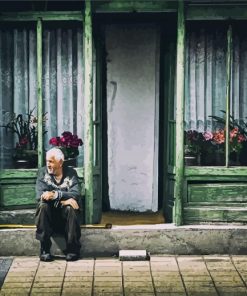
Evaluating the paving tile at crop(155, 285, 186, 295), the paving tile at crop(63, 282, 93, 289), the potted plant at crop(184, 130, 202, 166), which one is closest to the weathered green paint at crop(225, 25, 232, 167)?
the potted plant at crop(184, 130, 202, 166)

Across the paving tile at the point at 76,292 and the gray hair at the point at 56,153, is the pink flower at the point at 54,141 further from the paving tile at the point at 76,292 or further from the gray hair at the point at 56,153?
the paving tile at the point at 76,292

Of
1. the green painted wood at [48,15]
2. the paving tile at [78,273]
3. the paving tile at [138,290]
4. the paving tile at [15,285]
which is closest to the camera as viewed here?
the paving tile at [138,290]

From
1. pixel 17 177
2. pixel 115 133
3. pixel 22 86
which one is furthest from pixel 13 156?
pixel 115 133

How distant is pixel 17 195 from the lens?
9336 mm

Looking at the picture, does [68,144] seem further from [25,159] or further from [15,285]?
[15,285]

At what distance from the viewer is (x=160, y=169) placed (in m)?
10.6

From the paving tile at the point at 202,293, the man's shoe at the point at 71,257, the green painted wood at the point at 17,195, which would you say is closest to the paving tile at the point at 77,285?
the man's shoe at the point at 71,257

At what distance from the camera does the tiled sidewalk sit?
764 cm

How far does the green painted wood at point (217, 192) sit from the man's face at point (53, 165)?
1.69 m

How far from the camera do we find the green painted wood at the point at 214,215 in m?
9.33

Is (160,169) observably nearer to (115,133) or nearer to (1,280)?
(115,133)

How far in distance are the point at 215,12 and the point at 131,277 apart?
11.3 ft

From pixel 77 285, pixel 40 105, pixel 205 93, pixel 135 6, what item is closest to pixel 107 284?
pixel 77 285

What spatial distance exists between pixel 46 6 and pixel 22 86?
107 centimetres
